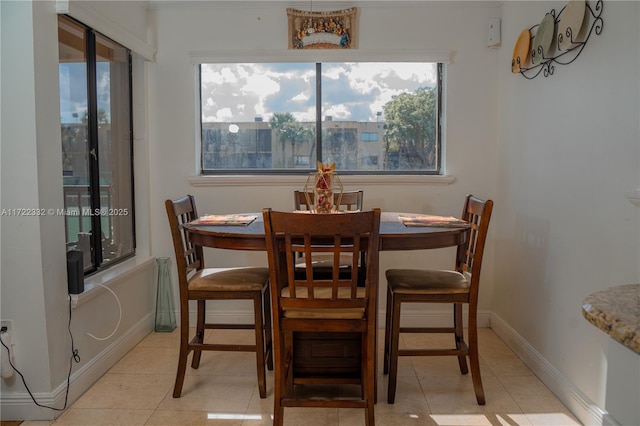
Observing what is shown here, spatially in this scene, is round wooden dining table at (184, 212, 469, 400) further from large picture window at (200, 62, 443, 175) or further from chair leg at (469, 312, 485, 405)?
large picture window at (200, 62, 443, 175)

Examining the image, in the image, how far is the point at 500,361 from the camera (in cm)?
286

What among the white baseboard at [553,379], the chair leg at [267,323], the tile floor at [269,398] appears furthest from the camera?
the chair leg at [267,323]

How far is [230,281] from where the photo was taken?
94.7 inches

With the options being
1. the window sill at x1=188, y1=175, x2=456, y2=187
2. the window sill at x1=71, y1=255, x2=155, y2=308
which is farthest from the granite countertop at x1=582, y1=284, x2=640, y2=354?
the window sill at x1=188, y1=175, x2=456, y2=187

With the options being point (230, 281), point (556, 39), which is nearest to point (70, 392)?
point (230, 281)

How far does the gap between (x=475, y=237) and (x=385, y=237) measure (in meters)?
0.66

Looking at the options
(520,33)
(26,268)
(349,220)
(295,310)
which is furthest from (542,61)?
(26,268)

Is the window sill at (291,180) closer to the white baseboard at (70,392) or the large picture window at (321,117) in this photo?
the large picture window at (321,117)

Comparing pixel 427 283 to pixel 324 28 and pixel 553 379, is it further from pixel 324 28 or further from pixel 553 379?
pixel 324 28

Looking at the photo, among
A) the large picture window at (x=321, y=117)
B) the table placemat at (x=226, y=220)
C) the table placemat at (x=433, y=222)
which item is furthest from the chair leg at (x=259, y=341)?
the large picture window at (x=321, y=117)

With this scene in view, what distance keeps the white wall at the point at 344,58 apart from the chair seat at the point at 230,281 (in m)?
0.96

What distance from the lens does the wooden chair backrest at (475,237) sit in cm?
225

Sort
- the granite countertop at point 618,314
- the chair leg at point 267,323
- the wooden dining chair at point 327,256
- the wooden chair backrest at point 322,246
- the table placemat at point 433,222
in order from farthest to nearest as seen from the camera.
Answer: the wooden dining chair at point 327,256, the chair leg at point 267,323, the table placemat at point 433,222, the wooden chair backrest at point 322,246, the granite countertop at point 618,314

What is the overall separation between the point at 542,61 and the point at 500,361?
1.73 meters
